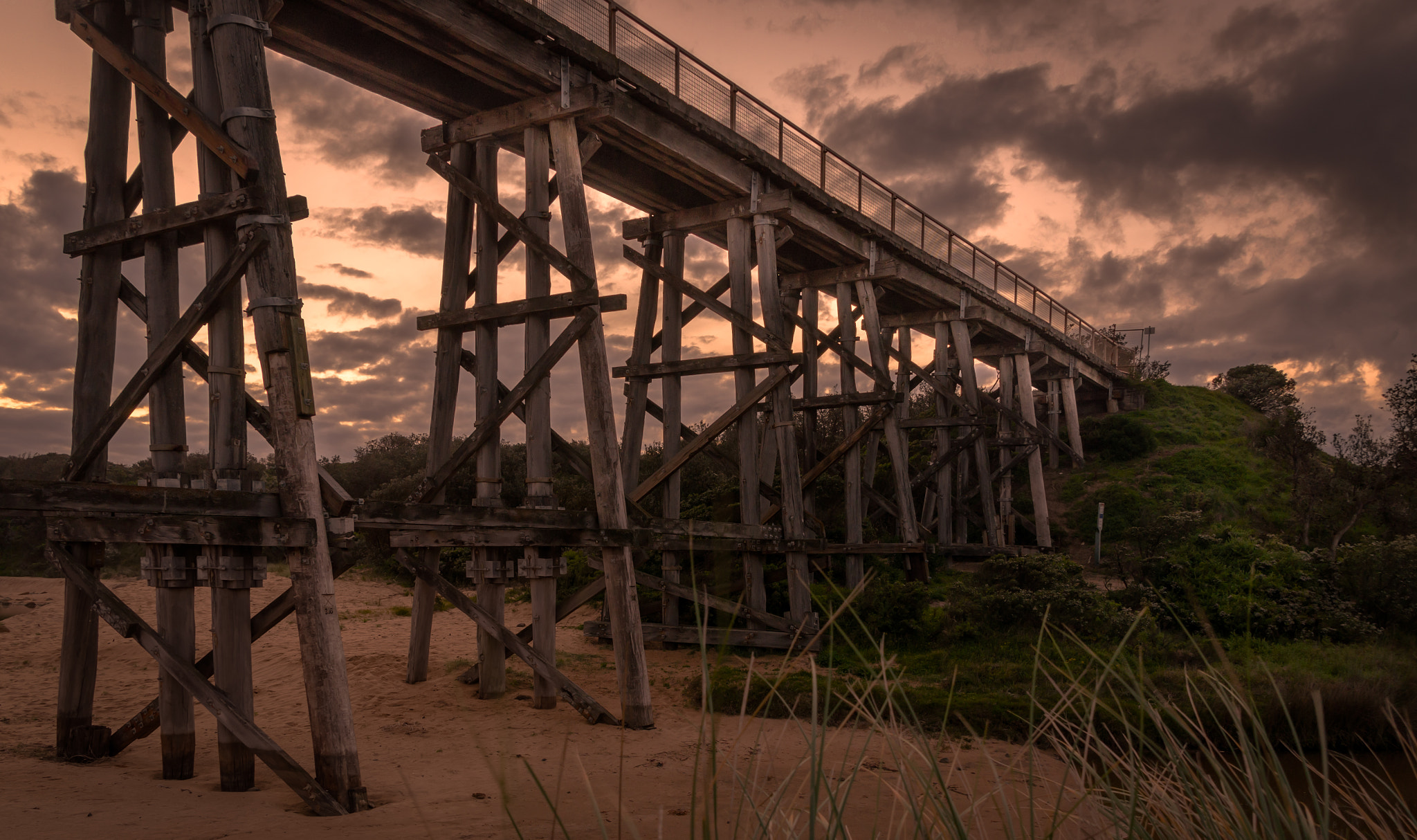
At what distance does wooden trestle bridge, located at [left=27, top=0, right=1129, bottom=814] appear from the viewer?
5.21 m

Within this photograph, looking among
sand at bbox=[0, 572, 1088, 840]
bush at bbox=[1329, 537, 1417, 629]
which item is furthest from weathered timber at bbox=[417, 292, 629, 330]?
bush at bbox=[1329, 537, 1417, 629]

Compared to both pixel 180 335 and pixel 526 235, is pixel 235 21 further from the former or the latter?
pixel 526 235

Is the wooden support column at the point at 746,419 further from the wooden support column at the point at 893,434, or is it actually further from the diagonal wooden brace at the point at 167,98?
the diagonal wooden brace at the point at 167,98

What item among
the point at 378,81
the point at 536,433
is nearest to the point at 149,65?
the point at 378,81

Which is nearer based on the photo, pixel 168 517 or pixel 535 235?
pixel 168 517

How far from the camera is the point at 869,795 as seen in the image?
550 centimetres

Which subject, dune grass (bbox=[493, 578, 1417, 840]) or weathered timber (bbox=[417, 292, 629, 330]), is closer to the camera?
dune grass (bbox=[493, 578, 1417, 840])

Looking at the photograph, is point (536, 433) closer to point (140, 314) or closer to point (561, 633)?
point (140, 314)

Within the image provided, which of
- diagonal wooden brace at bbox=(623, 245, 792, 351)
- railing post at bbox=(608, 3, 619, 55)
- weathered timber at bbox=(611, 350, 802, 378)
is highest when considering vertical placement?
railing post at bbox=(608, 3, 619, 55)

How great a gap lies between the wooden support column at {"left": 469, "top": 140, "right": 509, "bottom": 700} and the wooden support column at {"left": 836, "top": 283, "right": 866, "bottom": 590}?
16.1ft

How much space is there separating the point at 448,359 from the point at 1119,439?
805 inches

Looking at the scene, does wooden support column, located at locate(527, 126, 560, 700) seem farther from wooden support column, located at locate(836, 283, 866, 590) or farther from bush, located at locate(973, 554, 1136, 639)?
bush, located at locate(973, 554, 1136, 639)

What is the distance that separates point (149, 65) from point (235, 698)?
3889 mm

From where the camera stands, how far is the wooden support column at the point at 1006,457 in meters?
18.6
